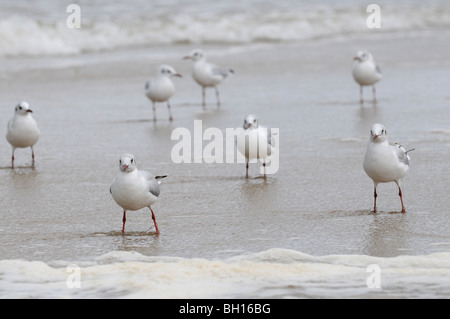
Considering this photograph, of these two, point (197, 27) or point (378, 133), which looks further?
point (197, 27)

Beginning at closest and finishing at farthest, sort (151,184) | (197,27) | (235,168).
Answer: (151,184) < (235,168) < (197,27)

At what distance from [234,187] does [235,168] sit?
0.90 meters

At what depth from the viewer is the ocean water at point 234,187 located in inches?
215

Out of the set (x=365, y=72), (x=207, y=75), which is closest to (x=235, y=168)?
(x=365, y=72)

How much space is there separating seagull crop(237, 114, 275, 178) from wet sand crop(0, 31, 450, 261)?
8.9 inches

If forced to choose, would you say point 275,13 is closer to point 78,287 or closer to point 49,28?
point 49,28

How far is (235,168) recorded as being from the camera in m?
8.88

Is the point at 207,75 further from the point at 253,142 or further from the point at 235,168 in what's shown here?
the point at 253,142

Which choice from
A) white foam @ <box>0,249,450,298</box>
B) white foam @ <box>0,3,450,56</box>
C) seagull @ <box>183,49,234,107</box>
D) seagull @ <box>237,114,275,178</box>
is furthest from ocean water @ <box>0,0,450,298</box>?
white foam @ <box>0,3,450,56</box>

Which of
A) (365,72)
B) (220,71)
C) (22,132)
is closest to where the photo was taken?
(22,132)

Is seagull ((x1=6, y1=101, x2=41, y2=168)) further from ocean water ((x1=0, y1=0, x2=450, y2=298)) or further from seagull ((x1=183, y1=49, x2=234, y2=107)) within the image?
seagull ((x1=183, y1=49, x2=234, y2=107))

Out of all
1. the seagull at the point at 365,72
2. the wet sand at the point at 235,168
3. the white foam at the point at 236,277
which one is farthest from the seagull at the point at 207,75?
the white foam at the point at 236,277
